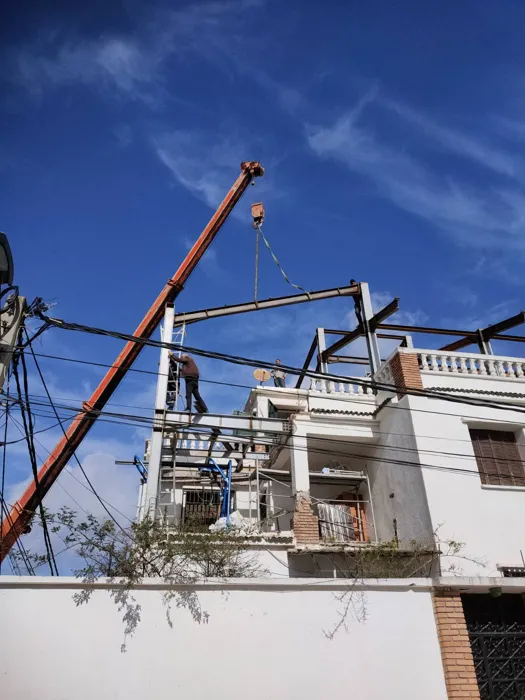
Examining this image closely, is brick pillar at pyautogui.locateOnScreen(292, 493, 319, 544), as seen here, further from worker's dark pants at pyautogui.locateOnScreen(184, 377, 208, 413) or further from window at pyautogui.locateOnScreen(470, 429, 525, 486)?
window at pyautogui.locateOnScreen(470, 429, 525, 486)

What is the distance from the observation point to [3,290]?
7.91 metres

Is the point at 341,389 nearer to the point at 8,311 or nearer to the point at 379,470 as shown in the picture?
the point at 379,470

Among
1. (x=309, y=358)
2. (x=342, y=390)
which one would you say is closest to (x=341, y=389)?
(x=342, y=390)

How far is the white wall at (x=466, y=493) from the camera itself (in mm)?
11523

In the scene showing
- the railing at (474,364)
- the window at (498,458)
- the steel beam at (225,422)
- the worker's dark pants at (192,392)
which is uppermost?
the railing at (474,364)

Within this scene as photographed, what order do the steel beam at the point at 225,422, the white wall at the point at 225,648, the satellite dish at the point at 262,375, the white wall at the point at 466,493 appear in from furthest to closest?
the satellite dish at the point at 262,375 → the steel beam at the point at 225,422 → the white wall at the point at 466,493 → the white wall at the point at 225,648

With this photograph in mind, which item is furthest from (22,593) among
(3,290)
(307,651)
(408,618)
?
(408,618)

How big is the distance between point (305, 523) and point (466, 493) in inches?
154

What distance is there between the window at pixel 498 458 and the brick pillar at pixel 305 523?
430 centimetres

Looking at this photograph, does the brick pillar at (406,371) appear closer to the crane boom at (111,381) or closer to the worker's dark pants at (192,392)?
the worker's dark pants at (192,392)

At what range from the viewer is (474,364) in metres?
14.6

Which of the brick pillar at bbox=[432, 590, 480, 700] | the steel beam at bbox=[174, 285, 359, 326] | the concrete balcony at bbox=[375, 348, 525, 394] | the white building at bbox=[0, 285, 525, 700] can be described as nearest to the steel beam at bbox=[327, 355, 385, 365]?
the white building at bbox=[0, 285, 525, 700]

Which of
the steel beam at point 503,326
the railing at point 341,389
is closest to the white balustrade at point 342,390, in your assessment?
the railing at point 341,389

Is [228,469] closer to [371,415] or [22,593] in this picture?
[371,415]
